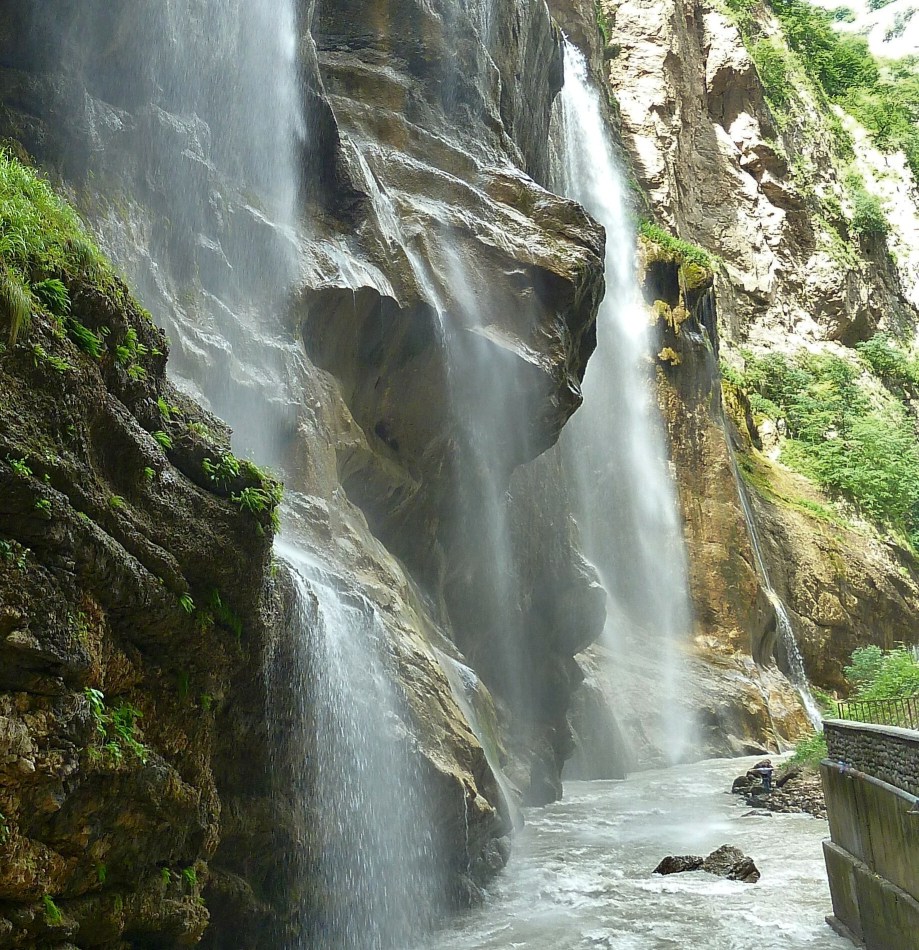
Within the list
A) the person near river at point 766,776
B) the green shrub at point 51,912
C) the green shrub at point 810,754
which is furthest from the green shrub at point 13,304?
the green shrub at point 810,754

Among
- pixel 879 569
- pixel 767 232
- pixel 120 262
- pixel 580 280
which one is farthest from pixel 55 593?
pixel 767 232

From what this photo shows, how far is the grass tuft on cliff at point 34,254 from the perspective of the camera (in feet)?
16.7

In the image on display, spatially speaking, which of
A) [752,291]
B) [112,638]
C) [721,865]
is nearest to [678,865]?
[721,865]

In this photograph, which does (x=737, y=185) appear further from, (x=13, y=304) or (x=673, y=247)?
(x=13, y=304)

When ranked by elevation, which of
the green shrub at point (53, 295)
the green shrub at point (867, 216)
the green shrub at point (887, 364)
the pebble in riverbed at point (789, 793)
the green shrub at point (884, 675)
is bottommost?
the pebble in riverbed at point (789, 793)

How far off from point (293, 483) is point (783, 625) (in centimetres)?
2196

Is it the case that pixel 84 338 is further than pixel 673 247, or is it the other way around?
pixel 673 247

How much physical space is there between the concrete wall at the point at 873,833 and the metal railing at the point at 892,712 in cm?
56

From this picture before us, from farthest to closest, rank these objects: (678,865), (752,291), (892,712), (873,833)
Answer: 1. (752,291)
2. (678,865)
3. (892,712)
4. (873,833)

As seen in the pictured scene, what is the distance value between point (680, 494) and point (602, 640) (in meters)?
5.62

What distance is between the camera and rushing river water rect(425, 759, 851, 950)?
9.29 m

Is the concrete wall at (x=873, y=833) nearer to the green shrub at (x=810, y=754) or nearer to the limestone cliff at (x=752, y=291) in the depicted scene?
the green shrub at (x=810, y=754)

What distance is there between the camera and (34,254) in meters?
5.53

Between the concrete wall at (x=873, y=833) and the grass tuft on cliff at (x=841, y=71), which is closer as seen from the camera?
the concrete wall at (x=873, y=833)
